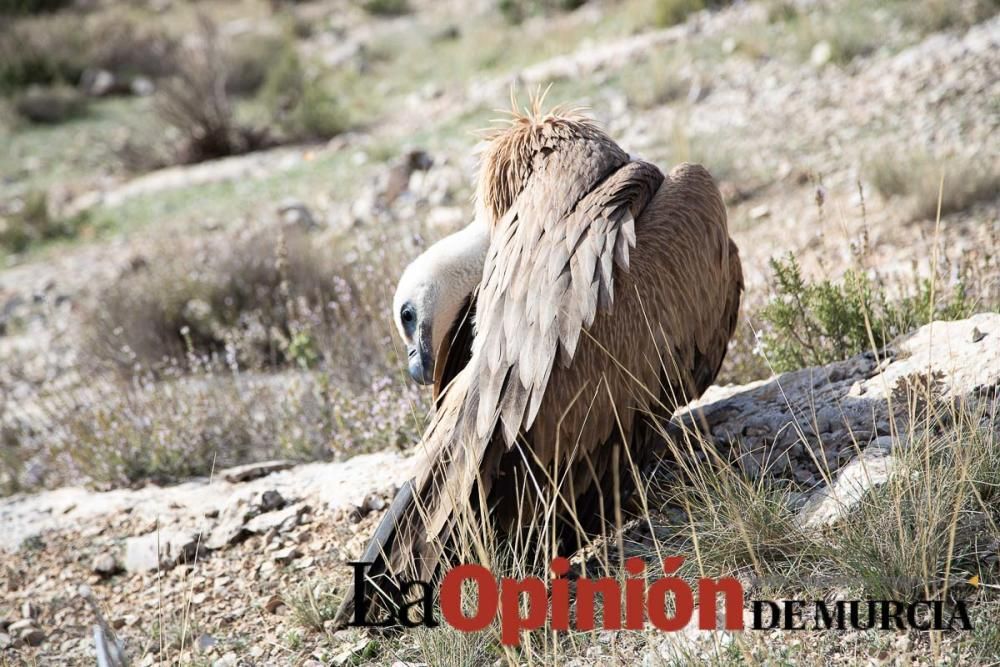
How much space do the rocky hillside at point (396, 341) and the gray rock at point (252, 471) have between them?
0.01m

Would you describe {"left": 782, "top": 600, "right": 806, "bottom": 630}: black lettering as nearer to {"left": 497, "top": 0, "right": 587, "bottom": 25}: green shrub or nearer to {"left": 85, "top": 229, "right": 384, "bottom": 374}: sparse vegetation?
{"left": 85, "top": 229, "right": 384, "bottom": 374}: sparse vegetation

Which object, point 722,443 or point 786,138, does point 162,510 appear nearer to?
point 722,443

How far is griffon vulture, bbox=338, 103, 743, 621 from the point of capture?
2.85 meters

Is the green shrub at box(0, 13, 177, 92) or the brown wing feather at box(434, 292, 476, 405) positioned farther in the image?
the green shrub at box(0, 13, 177, 92)

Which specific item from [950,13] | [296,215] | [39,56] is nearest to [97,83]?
[39,56]

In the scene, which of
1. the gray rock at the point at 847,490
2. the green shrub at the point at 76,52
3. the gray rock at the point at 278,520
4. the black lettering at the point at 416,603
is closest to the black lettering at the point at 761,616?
the gray rock at the point at 847,490

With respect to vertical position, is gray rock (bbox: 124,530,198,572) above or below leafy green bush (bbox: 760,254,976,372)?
below

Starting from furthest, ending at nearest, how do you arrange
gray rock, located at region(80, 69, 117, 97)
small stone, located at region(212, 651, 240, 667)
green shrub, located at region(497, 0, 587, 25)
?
gray rock, located at region(80, 69, 117, 97), green shrub, located at region(497, 0, 587, 25), small stone, located at region(212, 651, 240, 667)

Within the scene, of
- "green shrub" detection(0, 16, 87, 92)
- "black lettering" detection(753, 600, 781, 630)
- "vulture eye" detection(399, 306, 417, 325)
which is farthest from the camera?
"green shrub" detection(0, 16, 87, 92)

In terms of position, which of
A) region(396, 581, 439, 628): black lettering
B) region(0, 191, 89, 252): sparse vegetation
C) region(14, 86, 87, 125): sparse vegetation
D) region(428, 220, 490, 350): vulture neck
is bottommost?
region(396, 581, 439, 628): black lettering

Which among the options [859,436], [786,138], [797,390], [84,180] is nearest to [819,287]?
[797,390]

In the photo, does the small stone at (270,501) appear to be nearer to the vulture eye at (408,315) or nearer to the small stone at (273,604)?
the small stone at (273,604)

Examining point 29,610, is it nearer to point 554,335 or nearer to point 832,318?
point 554,335

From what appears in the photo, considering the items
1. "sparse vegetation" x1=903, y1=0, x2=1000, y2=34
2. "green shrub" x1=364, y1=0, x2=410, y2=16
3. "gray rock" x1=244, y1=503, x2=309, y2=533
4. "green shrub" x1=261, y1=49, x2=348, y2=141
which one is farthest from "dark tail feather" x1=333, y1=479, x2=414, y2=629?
"green shrub" x1=364, y1=0, x2=410, y2=16
